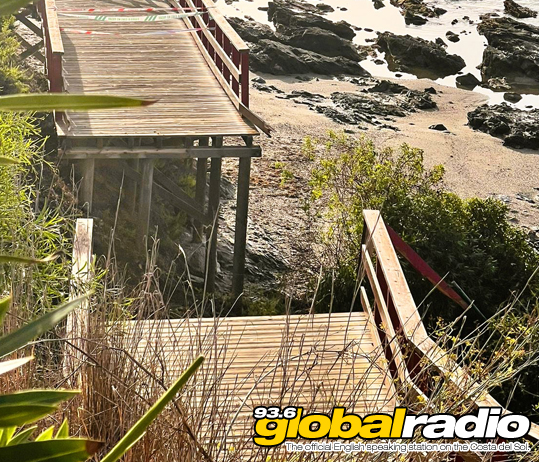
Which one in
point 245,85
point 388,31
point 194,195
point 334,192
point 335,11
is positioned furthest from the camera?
point 335,11

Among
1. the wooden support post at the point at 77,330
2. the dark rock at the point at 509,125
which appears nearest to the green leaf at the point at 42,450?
the wooden support post at the point at 77,330

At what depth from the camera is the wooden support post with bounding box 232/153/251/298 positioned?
31.5ft

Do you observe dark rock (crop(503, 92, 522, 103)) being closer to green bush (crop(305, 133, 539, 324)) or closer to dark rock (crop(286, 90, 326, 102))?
dark rock (crop(286, 90, 326, 102))

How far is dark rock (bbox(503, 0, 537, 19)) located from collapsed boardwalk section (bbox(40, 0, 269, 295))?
2055 cm

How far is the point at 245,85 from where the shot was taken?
363 inches

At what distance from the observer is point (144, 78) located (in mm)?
10164

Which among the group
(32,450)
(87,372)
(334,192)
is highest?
(32,450)

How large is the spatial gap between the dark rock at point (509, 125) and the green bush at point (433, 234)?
332 inches

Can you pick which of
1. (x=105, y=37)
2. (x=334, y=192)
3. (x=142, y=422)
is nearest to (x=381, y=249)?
(x=142, y=422)

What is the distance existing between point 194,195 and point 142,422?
1130cm

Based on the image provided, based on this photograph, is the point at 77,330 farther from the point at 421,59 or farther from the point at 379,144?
the point at 421,59

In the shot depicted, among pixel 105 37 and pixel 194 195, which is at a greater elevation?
pixel 105 37

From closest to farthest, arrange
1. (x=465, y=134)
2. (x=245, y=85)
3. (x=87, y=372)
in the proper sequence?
1. (x=87, y=372)
2. (x=245, y=85)
3. (x=465, y=134)

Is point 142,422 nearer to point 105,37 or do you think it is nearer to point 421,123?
point 105,37
